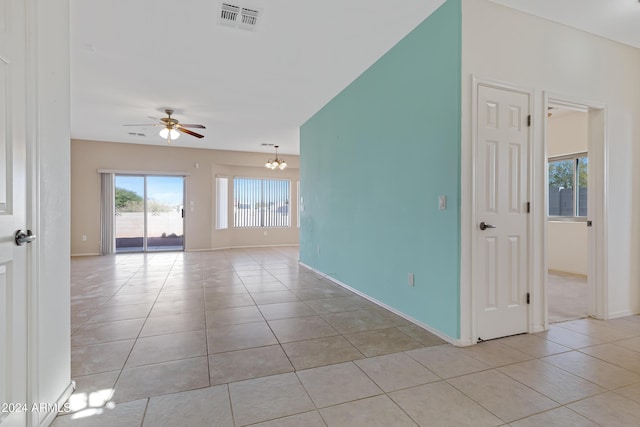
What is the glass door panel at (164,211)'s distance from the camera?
26.5ft

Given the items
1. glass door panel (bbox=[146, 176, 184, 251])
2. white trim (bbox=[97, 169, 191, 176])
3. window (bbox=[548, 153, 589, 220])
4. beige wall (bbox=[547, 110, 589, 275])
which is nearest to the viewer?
beige wall (bbox=[547, 110, 589, 275])

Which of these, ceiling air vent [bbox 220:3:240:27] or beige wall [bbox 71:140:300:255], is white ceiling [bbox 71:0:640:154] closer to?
ceiling air vent [bbox 220:3:240:27]

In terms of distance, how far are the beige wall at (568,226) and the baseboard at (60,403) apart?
22.4ft

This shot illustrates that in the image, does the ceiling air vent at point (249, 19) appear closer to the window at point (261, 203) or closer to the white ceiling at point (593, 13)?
the white ceiling at point (593, 13)

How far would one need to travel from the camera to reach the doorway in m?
7.83

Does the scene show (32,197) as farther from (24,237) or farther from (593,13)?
(593,13)

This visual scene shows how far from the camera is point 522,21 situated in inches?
106

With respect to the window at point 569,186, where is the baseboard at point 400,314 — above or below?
below

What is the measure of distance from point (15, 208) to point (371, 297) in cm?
324

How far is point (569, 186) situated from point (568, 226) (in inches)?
30.2

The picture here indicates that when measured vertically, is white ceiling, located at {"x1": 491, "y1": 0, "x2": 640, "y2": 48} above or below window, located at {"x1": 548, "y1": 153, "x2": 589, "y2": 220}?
above

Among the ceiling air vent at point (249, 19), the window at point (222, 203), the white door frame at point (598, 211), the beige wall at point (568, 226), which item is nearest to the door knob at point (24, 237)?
the ceiling air vent at point (249, 19)

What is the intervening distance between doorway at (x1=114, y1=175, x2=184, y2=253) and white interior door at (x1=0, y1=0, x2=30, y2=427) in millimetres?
7279

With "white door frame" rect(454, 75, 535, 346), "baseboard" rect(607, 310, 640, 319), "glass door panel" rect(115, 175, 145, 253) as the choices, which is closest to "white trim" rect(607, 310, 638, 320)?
"baseboard" rect(607, 310, 640, 319)
